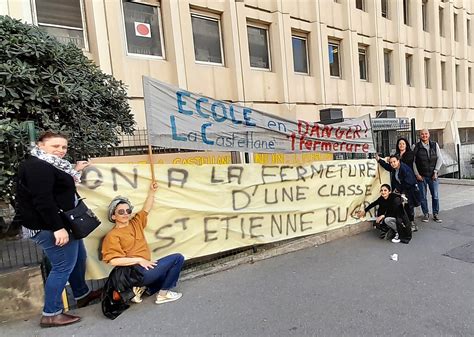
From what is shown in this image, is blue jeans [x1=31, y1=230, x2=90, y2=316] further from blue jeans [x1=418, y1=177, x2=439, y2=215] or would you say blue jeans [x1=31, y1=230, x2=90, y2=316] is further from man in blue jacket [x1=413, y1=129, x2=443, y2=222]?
blue jeans [x1=418, y1=177, x2=439, y2=215]

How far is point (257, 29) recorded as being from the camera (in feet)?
37.9

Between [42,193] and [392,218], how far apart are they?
15.8 feet

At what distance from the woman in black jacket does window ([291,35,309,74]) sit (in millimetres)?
10838

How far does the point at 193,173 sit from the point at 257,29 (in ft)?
29.4

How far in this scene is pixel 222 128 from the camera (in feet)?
14.2

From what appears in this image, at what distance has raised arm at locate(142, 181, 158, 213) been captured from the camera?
3689mm

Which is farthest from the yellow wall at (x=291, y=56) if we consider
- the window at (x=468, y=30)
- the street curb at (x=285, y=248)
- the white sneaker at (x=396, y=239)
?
the white sneaker at (x=396, y=239)

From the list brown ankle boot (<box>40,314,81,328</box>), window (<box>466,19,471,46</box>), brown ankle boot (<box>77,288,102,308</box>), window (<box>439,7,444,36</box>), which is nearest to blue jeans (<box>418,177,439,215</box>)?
brown ankle boot (<box>77,288,102,308</box>)

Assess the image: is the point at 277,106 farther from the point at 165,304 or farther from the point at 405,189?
the point at 165,304

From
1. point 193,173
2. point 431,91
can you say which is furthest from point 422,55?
point 193,173

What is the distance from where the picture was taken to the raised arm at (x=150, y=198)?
145 inches

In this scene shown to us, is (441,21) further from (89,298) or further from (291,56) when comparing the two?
(89,298)

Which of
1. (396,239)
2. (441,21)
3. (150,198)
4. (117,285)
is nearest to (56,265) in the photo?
(117,285)

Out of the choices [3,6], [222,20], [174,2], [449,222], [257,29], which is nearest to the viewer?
[449,222]
